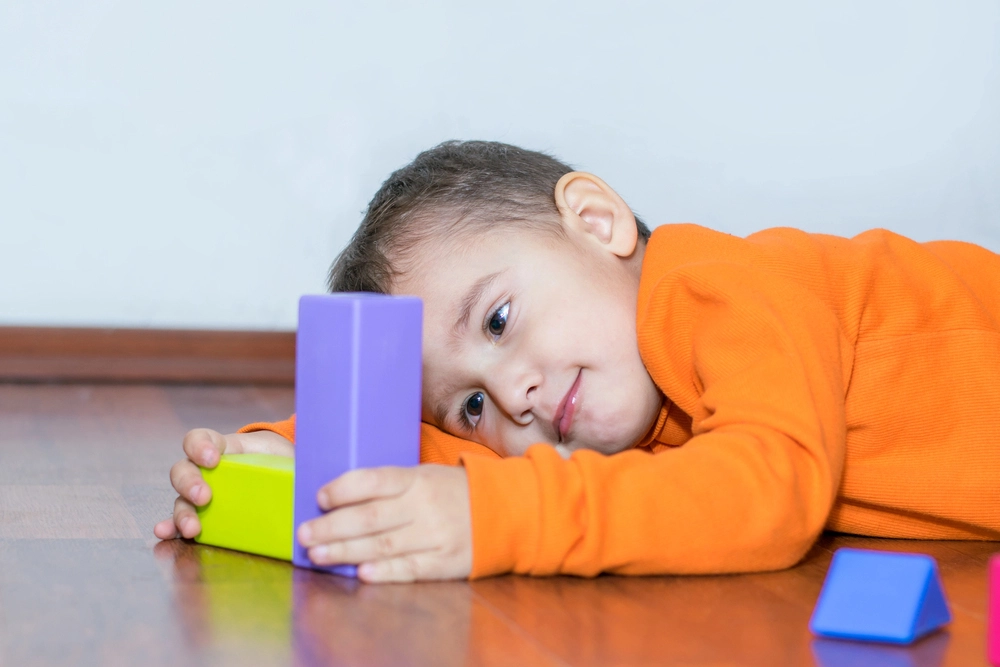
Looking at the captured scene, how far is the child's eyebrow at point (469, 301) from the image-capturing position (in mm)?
1055

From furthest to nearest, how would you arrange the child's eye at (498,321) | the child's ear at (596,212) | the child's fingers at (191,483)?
the child's ear at (596,212) < the child's eye at (498,321) < the child's fingers at (191,483)

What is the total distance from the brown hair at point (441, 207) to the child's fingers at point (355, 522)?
349 mm

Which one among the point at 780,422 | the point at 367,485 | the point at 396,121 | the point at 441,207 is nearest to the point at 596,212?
the point at 441,207

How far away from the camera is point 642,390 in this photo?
107 centimetres

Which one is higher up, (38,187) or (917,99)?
(917,99)

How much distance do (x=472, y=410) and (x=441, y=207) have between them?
0.20m

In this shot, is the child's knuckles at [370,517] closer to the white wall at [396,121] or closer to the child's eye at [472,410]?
the child's eye at [472,410]

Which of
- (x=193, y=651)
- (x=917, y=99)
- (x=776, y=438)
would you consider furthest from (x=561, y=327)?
(x=917, y=99)

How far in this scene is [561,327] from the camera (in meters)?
1.04

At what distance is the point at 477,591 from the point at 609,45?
1.68m

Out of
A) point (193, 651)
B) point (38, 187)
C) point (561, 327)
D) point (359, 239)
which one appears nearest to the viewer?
point (193, 651)

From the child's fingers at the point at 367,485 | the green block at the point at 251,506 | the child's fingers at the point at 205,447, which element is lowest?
the green block at the point at 251,506

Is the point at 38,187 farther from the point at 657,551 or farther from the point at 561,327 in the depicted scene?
the point at 657,551

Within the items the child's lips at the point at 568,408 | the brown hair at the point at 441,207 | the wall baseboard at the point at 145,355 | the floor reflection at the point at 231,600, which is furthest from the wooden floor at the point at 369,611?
the wall baseboard at the point at 145,355
